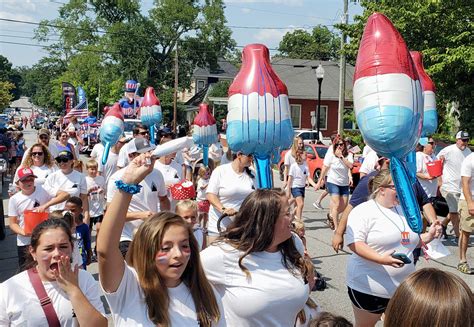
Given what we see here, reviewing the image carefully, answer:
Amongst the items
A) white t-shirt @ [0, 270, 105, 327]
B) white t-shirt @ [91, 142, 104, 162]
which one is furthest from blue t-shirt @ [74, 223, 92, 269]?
white t-shirt @ [91, 142, 104, 162]

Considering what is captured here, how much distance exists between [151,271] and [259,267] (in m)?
0.67

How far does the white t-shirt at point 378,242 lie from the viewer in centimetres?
392

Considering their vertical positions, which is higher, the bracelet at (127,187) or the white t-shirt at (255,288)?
the bracelet at (127,187)

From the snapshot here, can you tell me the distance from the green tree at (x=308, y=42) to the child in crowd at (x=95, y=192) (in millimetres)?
60838

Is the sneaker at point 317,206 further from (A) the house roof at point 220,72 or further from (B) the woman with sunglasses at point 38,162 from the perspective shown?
(A) the house roof at point 220,72

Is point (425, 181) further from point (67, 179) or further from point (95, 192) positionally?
point (67, 179)

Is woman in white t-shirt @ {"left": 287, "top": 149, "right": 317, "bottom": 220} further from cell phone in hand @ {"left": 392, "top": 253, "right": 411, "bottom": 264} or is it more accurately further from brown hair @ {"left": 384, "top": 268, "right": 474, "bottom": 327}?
brown hair @ {"left": 384, "top": 268, "right": 474, "bottom": 327}

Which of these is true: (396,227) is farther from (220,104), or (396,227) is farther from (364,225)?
(220,104)

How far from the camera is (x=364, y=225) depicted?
4004 millimetres

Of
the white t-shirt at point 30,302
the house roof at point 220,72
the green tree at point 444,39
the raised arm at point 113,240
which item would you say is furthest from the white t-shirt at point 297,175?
the house roof at point 220,72

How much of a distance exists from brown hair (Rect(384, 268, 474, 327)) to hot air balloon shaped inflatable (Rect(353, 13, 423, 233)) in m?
2.17

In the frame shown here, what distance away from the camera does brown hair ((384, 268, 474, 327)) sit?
5.03 ft

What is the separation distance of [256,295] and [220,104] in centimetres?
4294

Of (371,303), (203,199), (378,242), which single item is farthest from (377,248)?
(203,199)
